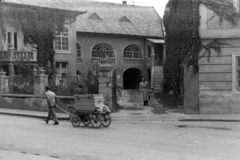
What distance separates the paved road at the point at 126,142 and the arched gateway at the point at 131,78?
29.9 meters

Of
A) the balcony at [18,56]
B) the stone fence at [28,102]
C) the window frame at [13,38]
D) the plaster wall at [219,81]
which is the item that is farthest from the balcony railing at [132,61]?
the plaster wall at [219,81]

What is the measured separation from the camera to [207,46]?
18203mm

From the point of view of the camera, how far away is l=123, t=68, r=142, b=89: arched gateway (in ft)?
144

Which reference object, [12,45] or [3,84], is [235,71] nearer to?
[3,84]

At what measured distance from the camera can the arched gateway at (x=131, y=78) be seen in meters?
43.8

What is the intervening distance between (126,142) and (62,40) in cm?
2574

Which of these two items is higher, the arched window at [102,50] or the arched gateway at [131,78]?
the arched window at [102,50]

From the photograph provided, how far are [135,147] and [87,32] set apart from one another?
29.8 meters

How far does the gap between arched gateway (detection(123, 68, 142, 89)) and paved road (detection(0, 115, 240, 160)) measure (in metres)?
29.9

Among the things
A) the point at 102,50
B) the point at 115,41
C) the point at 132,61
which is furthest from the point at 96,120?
the point at 132,61

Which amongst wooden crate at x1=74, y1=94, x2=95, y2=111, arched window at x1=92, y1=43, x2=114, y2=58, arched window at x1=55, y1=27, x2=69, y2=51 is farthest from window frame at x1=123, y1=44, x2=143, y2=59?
wooden crate at x1=74, y1=94, x2=95, y2=111

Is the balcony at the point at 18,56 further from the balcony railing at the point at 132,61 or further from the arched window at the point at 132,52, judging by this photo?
the arched window at the point at 132,52

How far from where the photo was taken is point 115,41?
4066 cm

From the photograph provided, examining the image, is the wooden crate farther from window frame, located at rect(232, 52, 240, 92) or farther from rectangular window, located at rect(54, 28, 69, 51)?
rectangular window, located at rect(54, 28, 69, 51)
